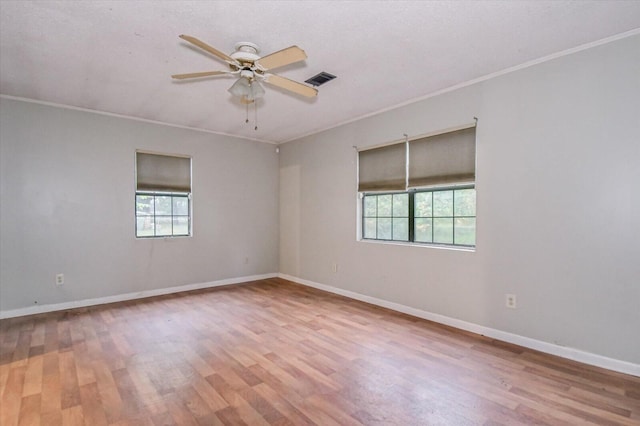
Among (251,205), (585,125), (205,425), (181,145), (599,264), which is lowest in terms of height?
(205,425)

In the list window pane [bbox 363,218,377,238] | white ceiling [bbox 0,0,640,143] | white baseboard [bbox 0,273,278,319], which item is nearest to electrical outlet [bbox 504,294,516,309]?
window pane [bbox 363,218,377,238]

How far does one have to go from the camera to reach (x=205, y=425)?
193 cm

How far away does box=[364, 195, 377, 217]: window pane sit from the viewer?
15.3 ft

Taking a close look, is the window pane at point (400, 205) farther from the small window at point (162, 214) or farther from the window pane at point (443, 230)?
the small window at point (162, 214)

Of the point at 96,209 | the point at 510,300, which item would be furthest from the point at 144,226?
the point at 510,300

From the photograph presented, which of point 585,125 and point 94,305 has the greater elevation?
point 585,125

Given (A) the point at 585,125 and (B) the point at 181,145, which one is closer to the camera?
(A) the point at 585,125

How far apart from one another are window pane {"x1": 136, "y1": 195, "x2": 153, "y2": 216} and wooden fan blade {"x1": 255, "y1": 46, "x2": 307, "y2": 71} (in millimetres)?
3420

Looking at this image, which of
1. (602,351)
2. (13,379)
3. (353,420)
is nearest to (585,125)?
(602,351)

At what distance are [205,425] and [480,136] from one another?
348 cm

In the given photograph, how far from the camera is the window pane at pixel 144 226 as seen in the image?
4.85 meters

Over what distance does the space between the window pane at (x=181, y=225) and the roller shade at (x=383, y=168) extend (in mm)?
2923

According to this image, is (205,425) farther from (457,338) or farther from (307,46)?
(307,46)

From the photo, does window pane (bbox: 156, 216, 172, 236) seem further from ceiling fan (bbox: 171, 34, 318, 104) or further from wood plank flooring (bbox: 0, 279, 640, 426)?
ceiling fan (bbox: 171, 34, 318, 104)
